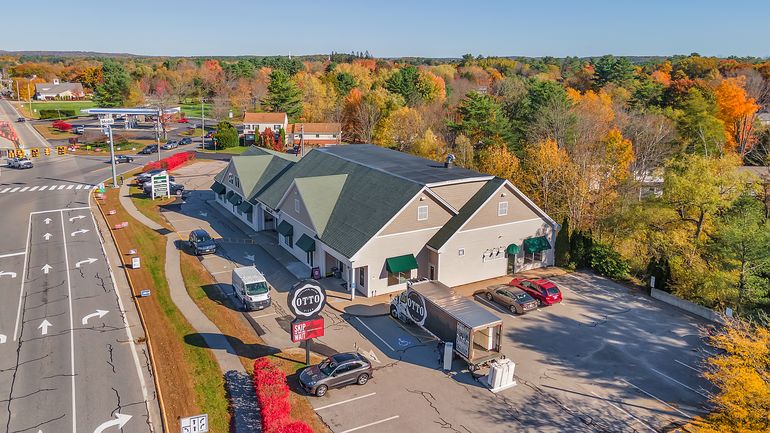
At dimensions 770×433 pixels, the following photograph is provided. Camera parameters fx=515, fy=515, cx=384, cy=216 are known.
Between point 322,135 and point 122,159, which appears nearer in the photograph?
point 122,159

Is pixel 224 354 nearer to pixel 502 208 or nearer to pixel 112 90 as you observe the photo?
pixel 502 208

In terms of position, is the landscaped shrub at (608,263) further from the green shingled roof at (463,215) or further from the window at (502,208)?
the green shingled roof at (463,215)

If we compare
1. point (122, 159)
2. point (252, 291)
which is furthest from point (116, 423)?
point (122, 159)

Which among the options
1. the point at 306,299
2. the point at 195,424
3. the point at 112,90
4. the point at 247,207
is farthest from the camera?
the point at 112,90

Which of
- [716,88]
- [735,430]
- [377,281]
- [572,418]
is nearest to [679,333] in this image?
[572,418]

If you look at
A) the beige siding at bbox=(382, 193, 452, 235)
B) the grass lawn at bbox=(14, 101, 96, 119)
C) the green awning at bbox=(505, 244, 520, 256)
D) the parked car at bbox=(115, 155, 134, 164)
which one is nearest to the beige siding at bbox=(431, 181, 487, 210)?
the beige siding at bbox=(382, 193, 452, 235)

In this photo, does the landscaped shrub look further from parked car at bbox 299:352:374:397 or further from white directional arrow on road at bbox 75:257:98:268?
white directional arrow on road at bbox 75:257:98:268
